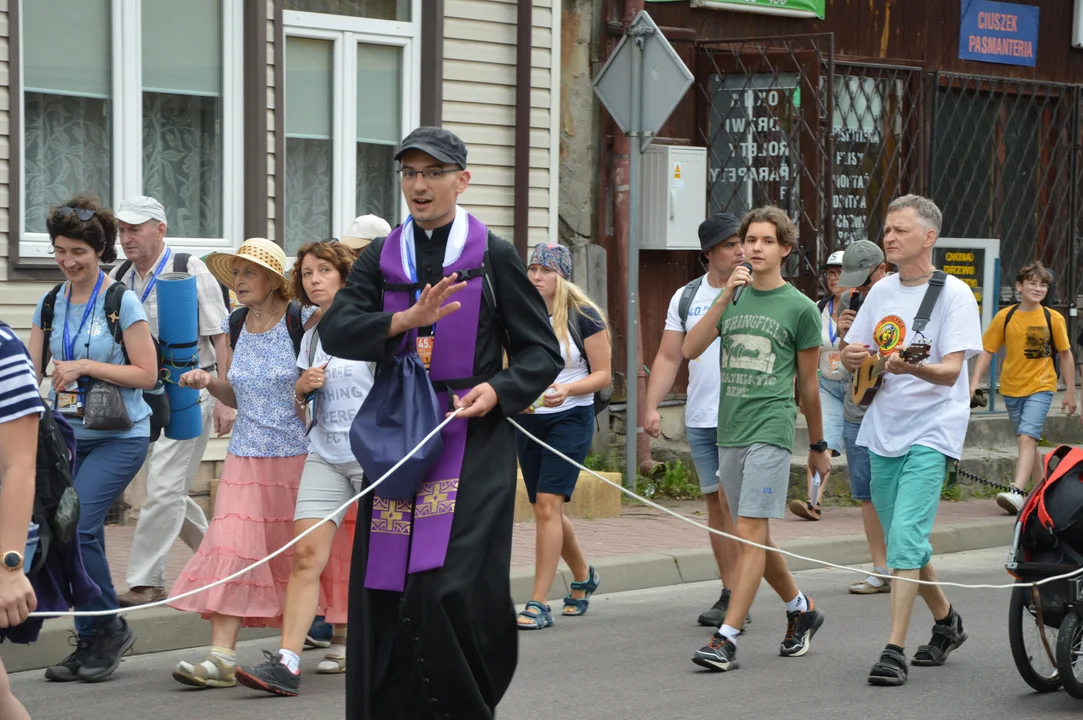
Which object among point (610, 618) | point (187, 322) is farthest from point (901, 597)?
point (187, 322)

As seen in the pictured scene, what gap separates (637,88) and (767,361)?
5.05 metres

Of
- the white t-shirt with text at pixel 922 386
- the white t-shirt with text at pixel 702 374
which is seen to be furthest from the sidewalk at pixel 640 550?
the white t-shirt with text at pixel 922 386

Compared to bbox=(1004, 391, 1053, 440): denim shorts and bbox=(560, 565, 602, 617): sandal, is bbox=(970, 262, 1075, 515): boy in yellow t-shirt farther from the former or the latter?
bbox=(560, 565, 602, 617): sandal

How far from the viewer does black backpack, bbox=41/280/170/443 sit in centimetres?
689

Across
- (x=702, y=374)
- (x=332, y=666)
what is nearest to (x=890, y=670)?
(x=702, y=374)

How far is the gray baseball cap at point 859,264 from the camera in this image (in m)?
9.20

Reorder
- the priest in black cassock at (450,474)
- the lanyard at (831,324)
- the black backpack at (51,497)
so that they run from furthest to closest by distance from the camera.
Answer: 1. the lanyard at (831,324)
2. the priest in black cassock at (450,474)
3. the black backpack at (51,497)

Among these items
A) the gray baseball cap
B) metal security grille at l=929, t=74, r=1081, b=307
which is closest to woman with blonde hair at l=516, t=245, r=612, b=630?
the gray baseball cap

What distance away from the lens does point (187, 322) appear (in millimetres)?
7465

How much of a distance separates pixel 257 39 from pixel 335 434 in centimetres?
554

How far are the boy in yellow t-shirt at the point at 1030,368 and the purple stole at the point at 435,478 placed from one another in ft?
26.9

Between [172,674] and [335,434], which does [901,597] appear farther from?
[172,674]

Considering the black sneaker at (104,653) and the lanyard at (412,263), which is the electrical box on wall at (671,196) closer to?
the black sneaker at (104,653)

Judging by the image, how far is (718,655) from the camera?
7.02 m
